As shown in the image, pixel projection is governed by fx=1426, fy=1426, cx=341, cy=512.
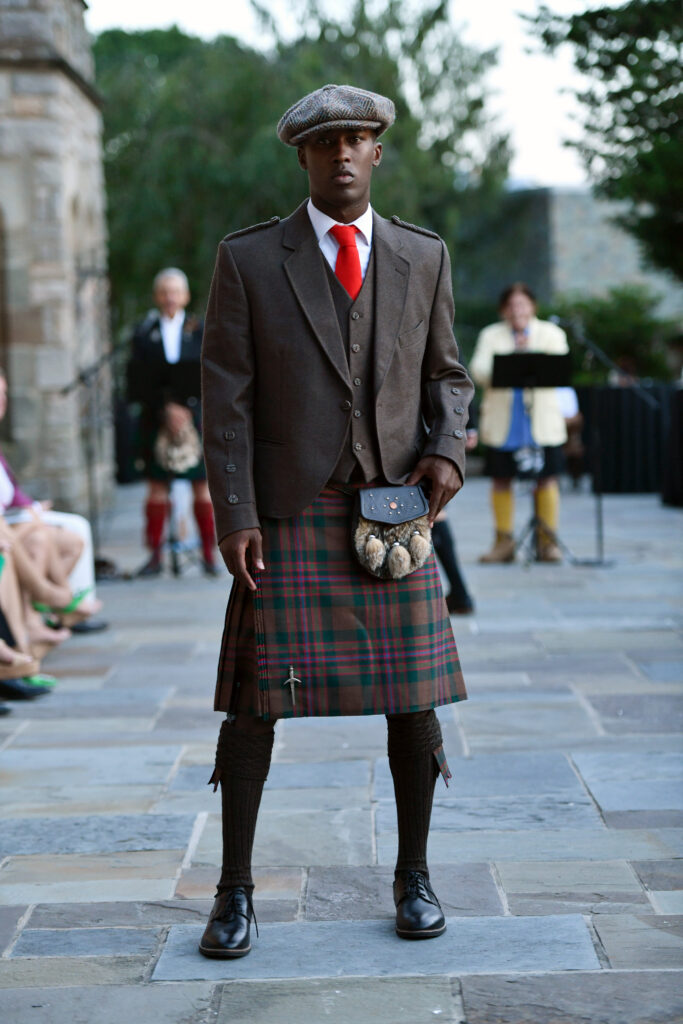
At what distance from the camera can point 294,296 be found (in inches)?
126

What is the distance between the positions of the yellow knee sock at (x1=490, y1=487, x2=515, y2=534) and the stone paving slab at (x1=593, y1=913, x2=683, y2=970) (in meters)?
6.72

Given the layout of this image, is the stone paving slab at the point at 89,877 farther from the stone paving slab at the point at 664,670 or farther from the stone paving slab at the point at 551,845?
the stone paving slab at the point at 664,670

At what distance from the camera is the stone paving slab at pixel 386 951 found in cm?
311

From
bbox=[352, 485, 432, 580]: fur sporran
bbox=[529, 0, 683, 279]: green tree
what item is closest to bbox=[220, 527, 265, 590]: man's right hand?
bbox=[352, 485, 432, 580]: fur sporran

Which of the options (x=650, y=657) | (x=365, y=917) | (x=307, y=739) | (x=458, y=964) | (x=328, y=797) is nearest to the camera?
(x=458, y=964)

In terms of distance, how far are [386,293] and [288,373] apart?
29 cm

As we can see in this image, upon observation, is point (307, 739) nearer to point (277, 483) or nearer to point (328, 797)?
point (328, 797)

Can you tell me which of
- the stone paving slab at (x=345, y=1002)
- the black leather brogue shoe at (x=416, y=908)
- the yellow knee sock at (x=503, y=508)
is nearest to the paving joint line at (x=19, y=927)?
the stone paving slab at (x=345, y=1002)

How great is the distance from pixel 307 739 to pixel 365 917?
189 cm

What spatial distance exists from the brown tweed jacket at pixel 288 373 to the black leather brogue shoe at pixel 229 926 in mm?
837

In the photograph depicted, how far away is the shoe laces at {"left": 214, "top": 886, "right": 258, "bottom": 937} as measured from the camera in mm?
3234

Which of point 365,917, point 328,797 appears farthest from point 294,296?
point 328,797

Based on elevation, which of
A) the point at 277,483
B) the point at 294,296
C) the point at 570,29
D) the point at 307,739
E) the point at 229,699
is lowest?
the point at 307,739

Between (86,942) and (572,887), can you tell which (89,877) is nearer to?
(86,942)
